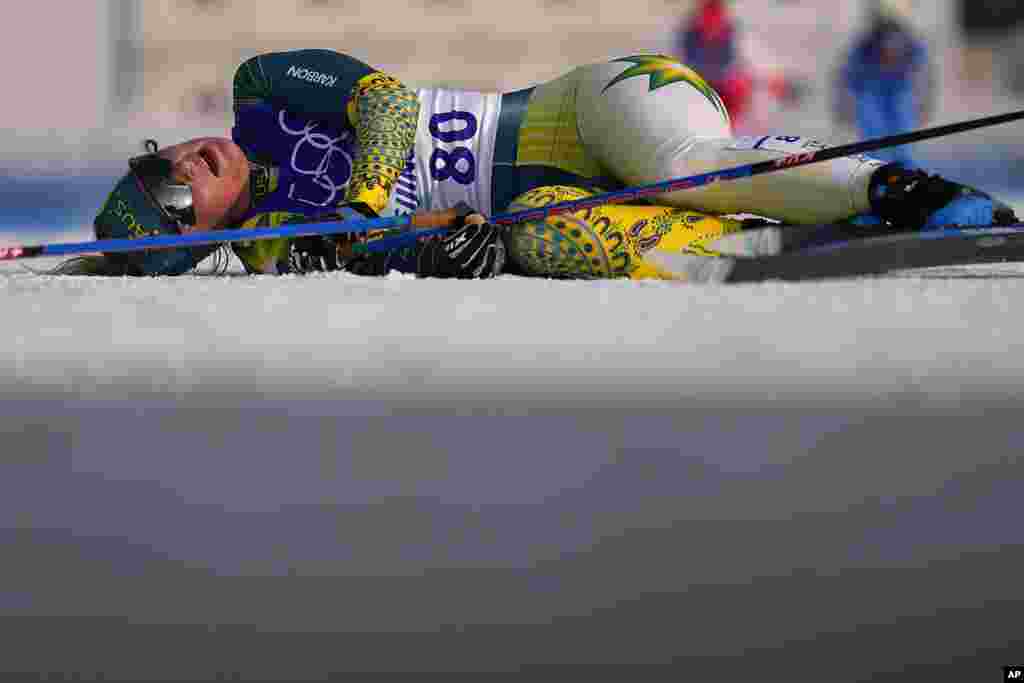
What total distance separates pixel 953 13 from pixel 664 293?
470 cm

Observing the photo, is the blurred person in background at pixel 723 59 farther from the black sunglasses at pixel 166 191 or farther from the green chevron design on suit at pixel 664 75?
the black sunglasses at pixel 166 191

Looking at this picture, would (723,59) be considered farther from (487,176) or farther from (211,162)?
(211,162)

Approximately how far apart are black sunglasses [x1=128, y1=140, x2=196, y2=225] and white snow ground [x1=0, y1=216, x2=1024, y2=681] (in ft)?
2.88

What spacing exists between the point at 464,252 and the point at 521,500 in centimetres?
96

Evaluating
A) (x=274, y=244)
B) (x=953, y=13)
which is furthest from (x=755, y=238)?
(x=953, y=13)

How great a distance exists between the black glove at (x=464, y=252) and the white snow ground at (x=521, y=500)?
68cm

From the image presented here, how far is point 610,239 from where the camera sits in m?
1.51

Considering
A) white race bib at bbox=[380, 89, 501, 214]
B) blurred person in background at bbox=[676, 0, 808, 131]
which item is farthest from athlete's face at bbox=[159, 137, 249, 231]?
blurred person in background at bbox=[676, 0, 808, 131]

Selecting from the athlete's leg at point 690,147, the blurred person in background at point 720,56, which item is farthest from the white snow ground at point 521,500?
the blurred person in background at point 720,56

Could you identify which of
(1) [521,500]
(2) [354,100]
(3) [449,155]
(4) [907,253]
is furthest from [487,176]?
(1) [521,500]

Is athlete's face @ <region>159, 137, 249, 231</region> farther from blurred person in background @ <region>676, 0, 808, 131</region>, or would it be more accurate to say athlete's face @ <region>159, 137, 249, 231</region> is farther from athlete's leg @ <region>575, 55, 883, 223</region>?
blurred person in background @ <region>676, 0, 808, 131</region>

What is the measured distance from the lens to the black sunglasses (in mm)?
1655

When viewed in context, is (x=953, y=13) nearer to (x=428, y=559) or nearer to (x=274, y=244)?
(x=274, y=244)

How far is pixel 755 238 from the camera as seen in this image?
1455mm
